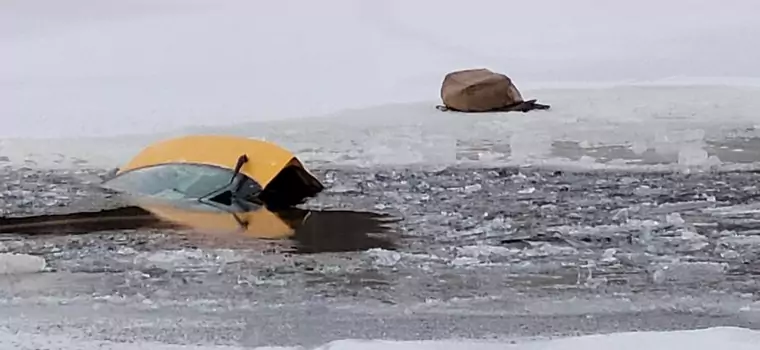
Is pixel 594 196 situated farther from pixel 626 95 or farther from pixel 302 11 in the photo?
pixel 302 11

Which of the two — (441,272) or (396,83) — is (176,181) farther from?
(396,83)

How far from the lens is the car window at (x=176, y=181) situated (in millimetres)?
4695

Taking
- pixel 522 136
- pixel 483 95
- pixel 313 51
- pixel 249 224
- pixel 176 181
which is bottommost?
pixel 249 224

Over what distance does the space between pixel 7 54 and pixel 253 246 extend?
17.5ft

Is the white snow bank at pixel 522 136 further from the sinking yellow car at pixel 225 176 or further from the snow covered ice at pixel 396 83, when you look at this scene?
the sinking yellow car at pixel 225 176

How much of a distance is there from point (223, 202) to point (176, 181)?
28 centimetres

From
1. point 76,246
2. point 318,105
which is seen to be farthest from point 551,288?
point 318,105

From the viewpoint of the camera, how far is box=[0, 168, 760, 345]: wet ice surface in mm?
3082

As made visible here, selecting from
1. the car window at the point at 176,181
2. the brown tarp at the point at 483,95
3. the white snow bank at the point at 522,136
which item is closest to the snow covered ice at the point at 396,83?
the white snow bank at the point at 522,136

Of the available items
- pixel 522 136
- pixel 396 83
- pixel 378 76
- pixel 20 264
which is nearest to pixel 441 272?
pixel 20 264

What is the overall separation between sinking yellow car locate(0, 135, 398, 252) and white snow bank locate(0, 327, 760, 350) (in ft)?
3.36

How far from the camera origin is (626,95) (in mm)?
7555

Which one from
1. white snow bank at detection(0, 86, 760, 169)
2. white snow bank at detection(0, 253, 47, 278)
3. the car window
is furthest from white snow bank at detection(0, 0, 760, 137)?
white snow bank at detection(0, 253, 47, 278)

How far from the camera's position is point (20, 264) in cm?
364
